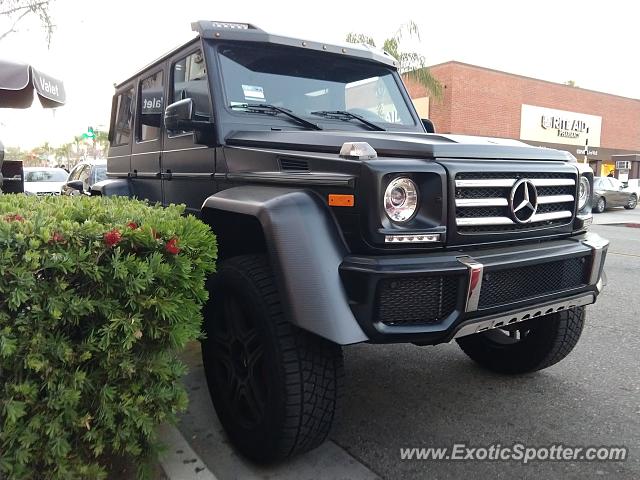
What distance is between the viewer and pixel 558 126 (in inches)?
1211

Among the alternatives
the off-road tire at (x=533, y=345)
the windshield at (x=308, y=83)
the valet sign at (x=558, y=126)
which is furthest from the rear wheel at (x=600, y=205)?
the windshield at (x=308, y=83)

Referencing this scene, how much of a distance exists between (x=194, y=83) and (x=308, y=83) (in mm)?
722

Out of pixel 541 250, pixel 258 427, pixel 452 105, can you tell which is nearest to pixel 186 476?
pixel 258 427

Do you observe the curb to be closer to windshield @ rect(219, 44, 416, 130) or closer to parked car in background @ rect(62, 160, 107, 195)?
windshield @ rect(219, 44, 416, 130)

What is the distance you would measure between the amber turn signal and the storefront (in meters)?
19.4

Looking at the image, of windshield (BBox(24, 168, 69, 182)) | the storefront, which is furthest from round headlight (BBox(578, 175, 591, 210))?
the storefront

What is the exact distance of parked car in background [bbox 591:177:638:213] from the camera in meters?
20.6

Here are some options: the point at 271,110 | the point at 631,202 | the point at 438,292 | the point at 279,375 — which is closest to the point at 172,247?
the point at 279,375

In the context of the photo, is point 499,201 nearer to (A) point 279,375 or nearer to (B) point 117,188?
(A) point 279,375

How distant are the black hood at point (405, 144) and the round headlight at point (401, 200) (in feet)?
0.64

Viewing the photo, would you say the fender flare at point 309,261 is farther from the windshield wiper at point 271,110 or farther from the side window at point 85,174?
the side window at point 85,174

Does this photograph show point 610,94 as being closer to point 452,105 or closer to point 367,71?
point 452,105

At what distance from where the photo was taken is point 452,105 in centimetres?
2462

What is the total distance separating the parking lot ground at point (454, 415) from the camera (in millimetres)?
2555
